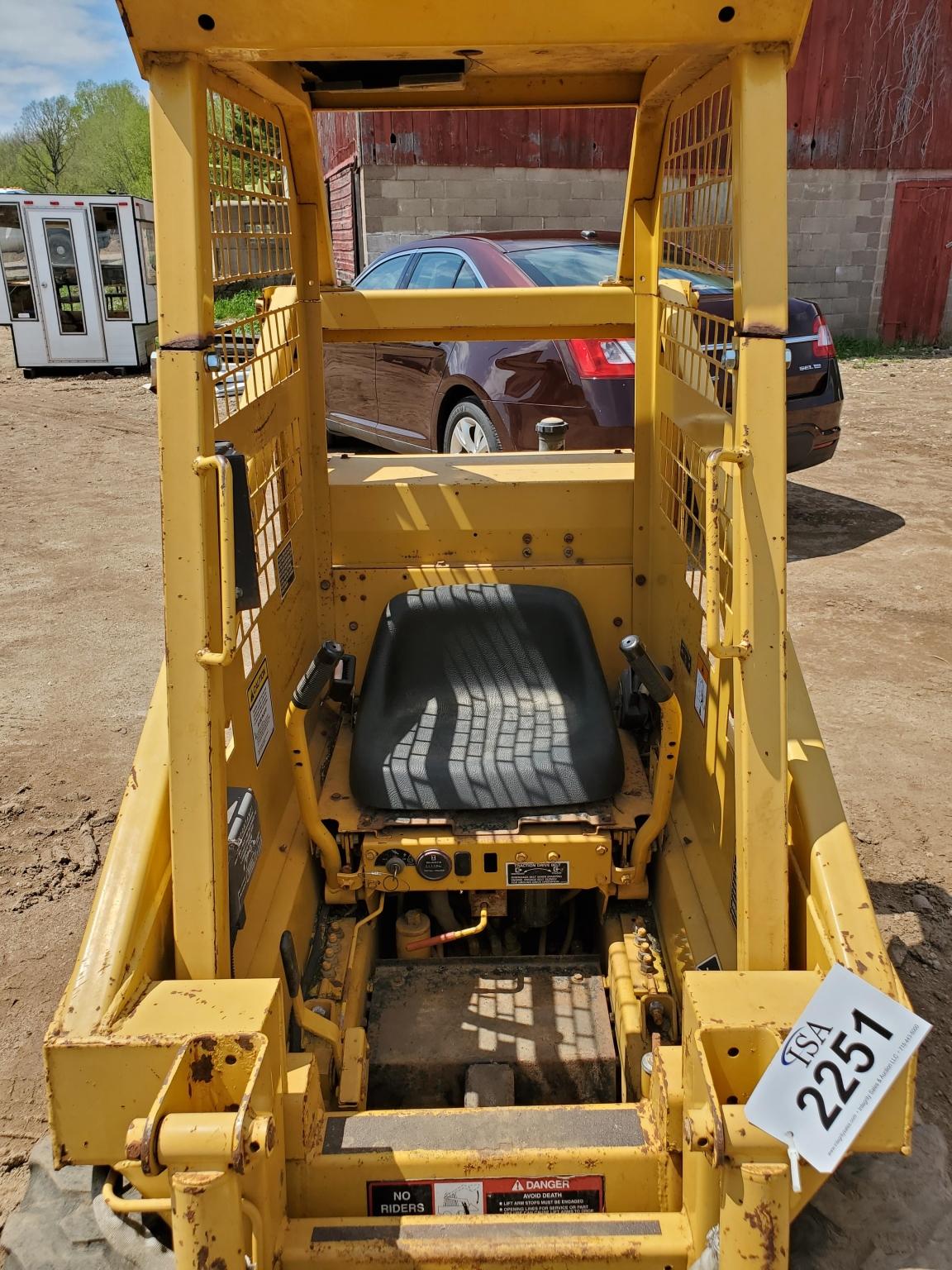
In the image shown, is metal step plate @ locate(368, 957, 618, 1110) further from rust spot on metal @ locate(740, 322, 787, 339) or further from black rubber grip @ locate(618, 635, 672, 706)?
rust spot on metal @ locate(740, 322, 787, 339)

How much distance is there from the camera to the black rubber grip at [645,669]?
7.57ft

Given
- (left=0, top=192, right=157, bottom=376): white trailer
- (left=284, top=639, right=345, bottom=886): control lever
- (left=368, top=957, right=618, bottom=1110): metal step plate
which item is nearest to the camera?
(left=368, top=957, right=618, bottom=1110): metal step plate

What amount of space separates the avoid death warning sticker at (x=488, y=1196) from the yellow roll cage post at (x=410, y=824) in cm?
3

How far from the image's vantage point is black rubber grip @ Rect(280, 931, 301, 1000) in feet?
7.46

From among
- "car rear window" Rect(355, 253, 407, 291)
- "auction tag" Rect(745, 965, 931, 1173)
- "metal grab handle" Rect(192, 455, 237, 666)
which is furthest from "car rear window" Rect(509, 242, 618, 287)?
"auction tag" Rect(745, 965, 931, 1173)

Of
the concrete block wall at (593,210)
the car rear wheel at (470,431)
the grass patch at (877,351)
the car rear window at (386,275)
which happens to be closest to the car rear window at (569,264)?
the car rear wheel at (470,431)

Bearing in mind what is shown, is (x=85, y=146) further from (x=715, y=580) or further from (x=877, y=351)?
(x=715, y=580)

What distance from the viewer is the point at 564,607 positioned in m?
3.09

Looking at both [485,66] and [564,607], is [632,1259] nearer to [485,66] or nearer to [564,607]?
[564,607]

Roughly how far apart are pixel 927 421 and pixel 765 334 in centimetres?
959

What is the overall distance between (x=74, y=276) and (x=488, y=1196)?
14.7 meters

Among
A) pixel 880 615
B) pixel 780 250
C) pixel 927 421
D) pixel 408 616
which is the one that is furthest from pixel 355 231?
pixel 780 250

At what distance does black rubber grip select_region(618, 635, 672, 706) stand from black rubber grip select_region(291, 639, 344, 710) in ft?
2.24

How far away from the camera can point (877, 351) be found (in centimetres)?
1491
